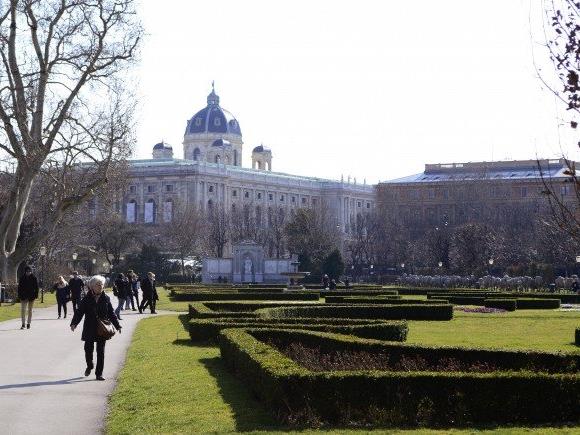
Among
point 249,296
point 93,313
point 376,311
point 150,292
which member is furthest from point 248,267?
point 93,313

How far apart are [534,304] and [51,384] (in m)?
27.0

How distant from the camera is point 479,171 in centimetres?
11419

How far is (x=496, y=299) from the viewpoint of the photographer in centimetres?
3884

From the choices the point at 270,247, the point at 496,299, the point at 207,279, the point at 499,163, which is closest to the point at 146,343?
the point at 496,299

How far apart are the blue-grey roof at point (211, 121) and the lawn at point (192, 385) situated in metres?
141

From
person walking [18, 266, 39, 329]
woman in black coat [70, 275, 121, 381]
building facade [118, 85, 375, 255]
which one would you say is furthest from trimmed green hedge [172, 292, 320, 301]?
building facade [118, 85, 375, 255]

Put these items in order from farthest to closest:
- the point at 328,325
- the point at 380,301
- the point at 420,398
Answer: the point at 380,301, the point at 328,325, the point at 420,398

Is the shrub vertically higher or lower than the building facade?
lower

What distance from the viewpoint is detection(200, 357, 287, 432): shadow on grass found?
35.2 ft

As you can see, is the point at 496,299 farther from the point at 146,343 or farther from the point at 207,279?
the point at 207,279

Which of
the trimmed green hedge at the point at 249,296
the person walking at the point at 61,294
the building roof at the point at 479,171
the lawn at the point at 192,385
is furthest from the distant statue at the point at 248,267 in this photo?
the lawn at the point at 192,385

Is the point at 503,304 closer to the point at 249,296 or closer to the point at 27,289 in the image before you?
the point at 249,296

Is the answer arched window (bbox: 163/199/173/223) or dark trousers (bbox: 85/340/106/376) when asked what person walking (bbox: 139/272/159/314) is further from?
arched window (bbox: 163/199/173/223)

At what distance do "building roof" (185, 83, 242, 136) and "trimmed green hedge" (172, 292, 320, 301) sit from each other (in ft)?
401
